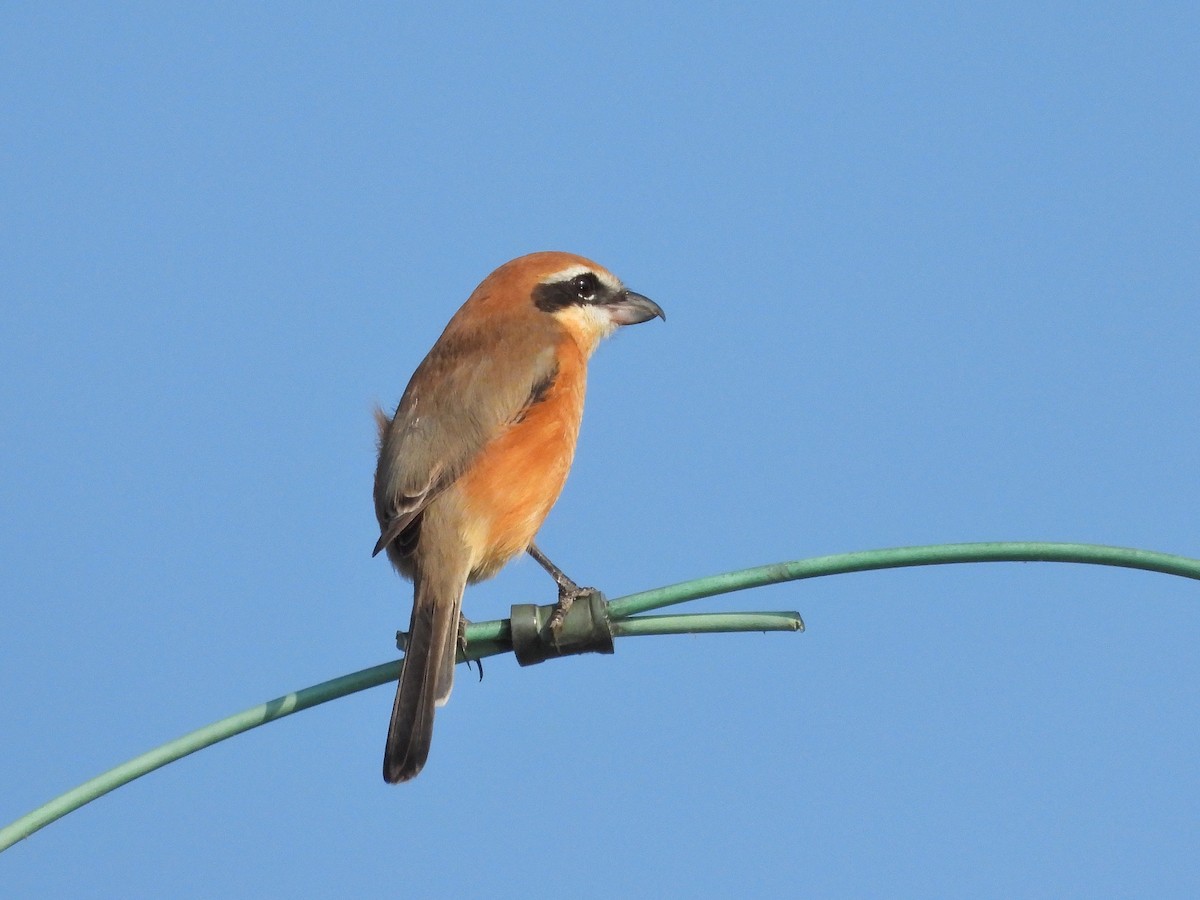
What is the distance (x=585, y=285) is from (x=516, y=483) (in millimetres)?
1457

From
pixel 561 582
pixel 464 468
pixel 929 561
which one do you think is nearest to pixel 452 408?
pixel 464 468

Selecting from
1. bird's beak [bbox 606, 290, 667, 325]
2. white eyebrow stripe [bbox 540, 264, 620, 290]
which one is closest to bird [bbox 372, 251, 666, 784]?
white eyebrow stripe [bbox 540, 264, 620, 290]

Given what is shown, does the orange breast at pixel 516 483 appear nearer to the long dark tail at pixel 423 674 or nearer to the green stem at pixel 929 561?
the long dark tail at pixel 423 674

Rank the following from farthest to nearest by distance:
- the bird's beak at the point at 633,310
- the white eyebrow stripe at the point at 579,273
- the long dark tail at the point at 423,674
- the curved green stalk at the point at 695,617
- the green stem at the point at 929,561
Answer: the bird's beak at the point at 633,310 < the white eyebrow stripe at the point at 579,273 < the long dark tail at the point at 423,674 < the green stem at the point at 929,561 < the curved green stalk at the point at 695,617

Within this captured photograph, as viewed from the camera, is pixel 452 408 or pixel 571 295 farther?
pixel 571 295

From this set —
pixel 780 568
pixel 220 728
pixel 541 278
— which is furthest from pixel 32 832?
pixel 541 278

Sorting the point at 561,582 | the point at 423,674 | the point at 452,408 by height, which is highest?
the point at 452,408

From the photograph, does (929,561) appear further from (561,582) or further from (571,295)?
(571,295)

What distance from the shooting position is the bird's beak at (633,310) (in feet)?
20.5

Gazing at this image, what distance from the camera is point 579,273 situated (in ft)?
20.2

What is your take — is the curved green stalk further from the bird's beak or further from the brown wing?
the bird's beak

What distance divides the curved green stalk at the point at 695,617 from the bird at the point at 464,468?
4.01 ft

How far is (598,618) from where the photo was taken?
125 inches

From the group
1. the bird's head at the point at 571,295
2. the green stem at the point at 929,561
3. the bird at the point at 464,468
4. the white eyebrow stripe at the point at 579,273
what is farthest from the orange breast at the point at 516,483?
the green stem at the point at 929,561
